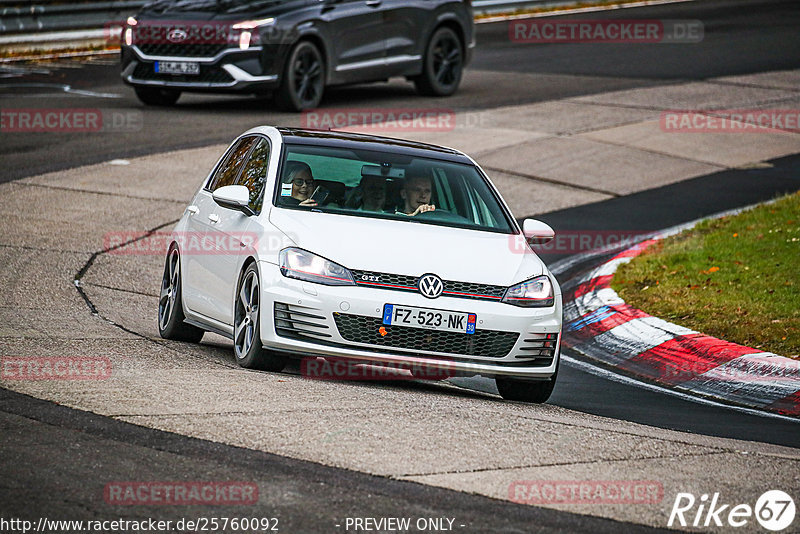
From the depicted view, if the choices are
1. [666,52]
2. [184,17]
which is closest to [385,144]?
[184,17]

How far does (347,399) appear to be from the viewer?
7098 millimetres

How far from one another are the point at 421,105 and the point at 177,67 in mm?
4336

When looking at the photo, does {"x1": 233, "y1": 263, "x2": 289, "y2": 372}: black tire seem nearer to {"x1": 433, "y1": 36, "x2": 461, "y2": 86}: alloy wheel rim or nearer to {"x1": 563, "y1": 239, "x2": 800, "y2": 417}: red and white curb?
{"x1": 563, "y1": 239, "x2": 800, "y2": 417}: red and white curb

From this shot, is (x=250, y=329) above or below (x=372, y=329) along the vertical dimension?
below

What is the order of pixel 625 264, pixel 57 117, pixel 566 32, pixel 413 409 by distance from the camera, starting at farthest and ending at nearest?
pixel 566 32 < pixel 57 117 < pixel 625 264 < pixel 413 409

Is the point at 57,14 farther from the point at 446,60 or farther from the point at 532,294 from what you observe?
the point at 532,294

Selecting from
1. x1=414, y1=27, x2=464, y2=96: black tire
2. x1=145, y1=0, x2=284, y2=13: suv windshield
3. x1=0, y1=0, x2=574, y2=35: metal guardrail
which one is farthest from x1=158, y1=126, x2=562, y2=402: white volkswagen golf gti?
x1=0, y1=0, x2=574, y2=35: metal guardrail

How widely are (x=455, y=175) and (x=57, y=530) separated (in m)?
4.86

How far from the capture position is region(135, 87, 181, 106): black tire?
1969cm

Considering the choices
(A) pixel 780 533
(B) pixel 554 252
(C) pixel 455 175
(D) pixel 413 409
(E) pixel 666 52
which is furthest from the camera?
(E) pixel 666 52

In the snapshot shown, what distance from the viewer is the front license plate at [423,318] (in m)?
7.61

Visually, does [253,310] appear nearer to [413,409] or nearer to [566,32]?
[413,409]

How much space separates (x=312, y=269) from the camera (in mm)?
7746

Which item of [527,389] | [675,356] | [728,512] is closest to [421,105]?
[675,356]
